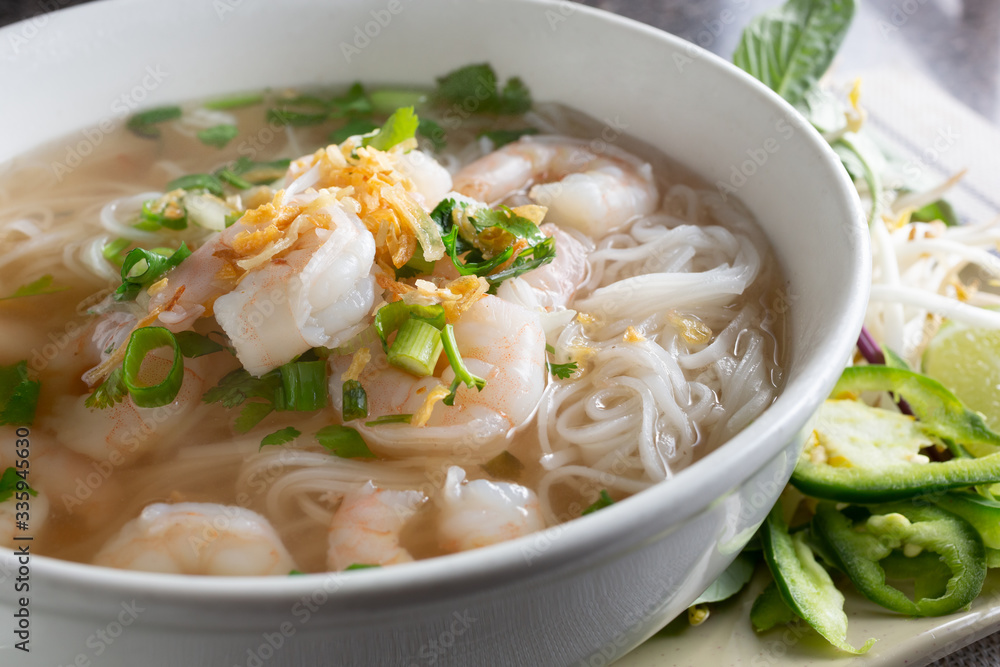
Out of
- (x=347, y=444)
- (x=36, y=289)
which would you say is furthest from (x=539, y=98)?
(x=36, y=289)

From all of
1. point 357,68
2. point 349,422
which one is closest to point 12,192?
point 357,68

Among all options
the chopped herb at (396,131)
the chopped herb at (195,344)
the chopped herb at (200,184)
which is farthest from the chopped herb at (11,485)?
the chopped herb at (396,131)

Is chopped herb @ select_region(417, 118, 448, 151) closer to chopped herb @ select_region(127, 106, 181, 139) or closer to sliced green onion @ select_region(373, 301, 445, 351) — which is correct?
chopped herb @ select_region(127, 106, 181, 139)

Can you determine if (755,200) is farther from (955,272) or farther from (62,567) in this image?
(62,567)

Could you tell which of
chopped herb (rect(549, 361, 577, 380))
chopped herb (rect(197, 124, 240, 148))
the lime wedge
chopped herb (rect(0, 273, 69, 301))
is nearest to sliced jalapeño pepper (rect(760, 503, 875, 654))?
chopped herb (rect(549, 361, 577, 380))

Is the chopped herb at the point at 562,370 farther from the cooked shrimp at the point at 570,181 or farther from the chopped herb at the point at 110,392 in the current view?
the chopped herb at the point at 110,392

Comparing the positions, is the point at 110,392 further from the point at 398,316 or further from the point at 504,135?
the point at 504,135
